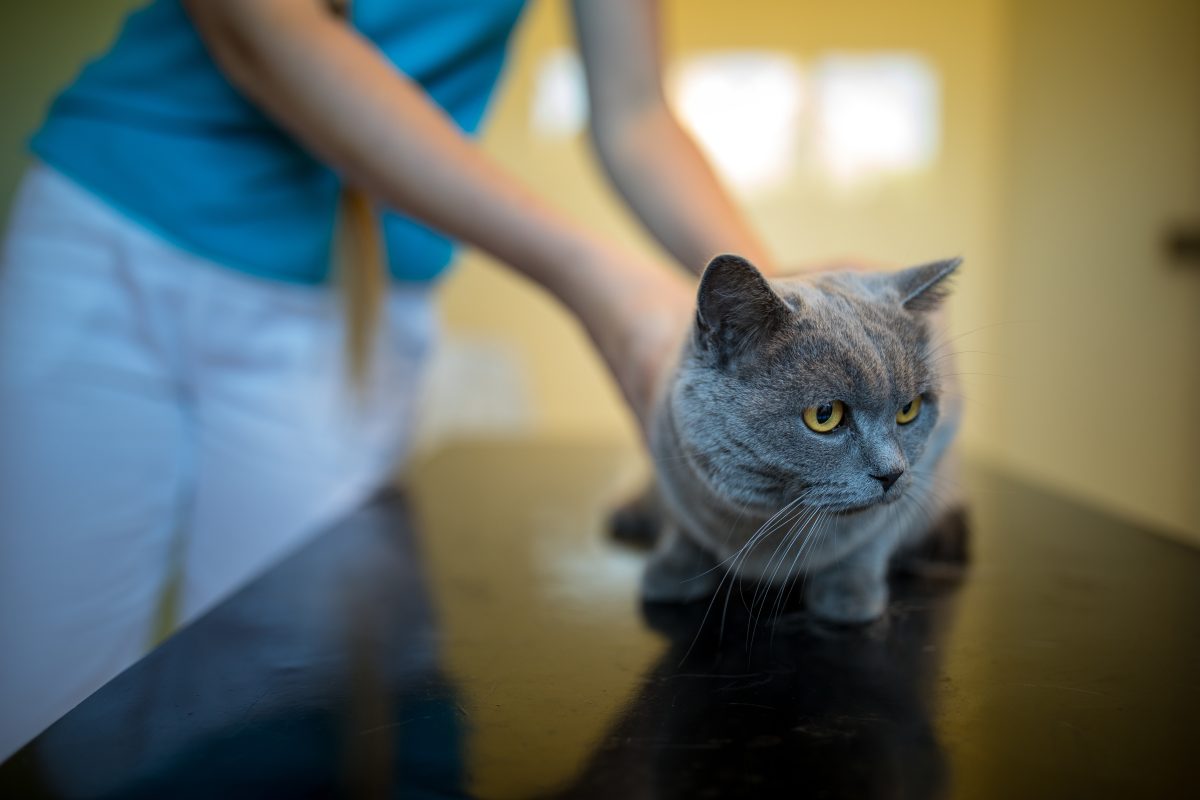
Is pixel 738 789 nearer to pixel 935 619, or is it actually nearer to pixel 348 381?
pixel 935 619

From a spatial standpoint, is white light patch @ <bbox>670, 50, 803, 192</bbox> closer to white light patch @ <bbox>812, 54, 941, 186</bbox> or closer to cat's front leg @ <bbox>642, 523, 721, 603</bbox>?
white light patch @ <bbox>812, 54, 941, 186</bbox>

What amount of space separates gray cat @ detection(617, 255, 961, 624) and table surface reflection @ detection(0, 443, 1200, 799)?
52 mm

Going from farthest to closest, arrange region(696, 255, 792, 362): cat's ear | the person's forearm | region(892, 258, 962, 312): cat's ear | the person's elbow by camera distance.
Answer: the person's elbow → the person's forearm → region(892, 258, 962, 312): cat's ear → region(696, 255, 792, 362): cat's ear

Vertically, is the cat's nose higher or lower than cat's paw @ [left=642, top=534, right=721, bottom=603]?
higher

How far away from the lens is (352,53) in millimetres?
938

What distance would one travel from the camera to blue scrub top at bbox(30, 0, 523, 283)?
1.09m

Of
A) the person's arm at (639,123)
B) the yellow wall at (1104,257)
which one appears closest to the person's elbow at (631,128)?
the person's arm at (639,123)

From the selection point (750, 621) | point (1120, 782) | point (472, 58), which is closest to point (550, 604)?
point (750, 621)

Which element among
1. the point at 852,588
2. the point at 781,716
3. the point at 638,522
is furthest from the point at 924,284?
the point at 638,522

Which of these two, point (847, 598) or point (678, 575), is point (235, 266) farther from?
point (847, 598)

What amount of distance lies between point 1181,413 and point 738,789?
368 cm

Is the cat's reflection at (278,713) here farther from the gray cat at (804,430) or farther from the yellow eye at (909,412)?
the yellow eye at (909,412)

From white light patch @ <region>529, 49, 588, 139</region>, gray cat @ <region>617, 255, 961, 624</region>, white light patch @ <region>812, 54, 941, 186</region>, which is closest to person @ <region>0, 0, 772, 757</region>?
gray cat @ <region>617, 255, 961, 624</region>

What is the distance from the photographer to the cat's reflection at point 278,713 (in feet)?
1.75
